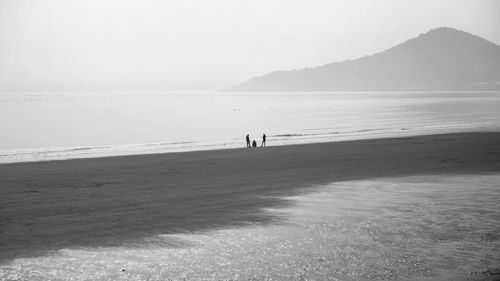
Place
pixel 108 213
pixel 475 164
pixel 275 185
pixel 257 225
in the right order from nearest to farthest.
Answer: pixel 257 225 < pixel 108 213 < pixel 275 185 < pixel 475 164

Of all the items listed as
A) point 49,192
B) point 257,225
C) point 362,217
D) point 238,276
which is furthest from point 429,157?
point 238,276

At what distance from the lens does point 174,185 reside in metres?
24.0

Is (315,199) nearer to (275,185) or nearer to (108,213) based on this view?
(275,185)

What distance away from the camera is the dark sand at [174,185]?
1555 cm

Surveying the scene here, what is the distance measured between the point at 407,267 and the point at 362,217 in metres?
5.15

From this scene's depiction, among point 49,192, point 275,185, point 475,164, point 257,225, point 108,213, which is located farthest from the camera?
point 475,164

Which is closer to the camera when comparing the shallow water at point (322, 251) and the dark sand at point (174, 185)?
the shallow water at point (322, 251)

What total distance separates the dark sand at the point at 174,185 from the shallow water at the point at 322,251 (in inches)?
46.0

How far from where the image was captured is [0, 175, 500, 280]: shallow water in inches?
450

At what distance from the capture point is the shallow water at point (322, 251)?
11.4 meters

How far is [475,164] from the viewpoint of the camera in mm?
29641

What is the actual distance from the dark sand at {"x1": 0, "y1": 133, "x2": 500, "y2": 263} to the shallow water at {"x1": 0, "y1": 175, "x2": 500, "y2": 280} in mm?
1168

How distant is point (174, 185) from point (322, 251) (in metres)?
12.1

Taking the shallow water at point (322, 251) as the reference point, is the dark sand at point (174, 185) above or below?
above
